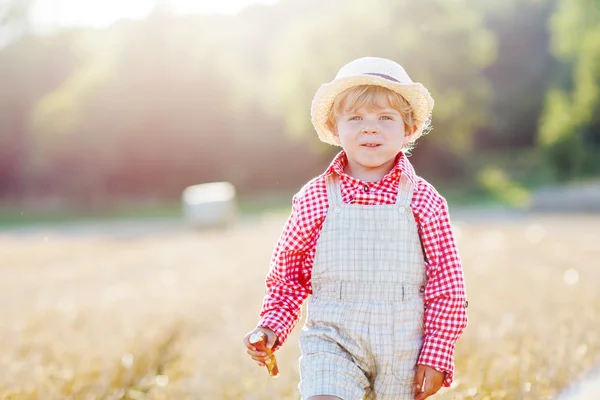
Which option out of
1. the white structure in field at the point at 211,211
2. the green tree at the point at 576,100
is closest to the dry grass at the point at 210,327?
the white structure in field at the point at 211,211

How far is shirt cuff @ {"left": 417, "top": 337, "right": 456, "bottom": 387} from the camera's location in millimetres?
2979

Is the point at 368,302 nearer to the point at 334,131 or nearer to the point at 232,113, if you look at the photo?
the point at 334,131

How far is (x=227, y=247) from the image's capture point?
52.3 ft

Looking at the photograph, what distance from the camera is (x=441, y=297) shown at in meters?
3.04

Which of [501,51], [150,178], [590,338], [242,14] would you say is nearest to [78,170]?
[150,178]

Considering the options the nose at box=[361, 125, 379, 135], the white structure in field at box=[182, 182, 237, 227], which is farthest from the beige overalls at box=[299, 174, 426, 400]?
the white structure in field at box=[182, 182, 237, 227]

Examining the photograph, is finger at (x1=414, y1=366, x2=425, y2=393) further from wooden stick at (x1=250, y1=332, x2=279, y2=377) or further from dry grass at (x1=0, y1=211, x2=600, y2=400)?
dry grass at (x1=0, y1=211, x2=600, y2=400)

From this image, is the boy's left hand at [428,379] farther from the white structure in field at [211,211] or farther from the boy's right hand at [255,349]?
the white structure in field at [211,211]

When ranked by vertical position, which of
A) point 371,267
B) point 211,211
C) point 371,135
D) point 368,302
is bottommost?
point 368,302

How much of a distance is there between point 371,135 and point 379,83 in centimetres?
19

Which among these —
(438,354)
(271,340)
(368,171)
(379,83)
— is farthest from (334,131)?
(438,354)

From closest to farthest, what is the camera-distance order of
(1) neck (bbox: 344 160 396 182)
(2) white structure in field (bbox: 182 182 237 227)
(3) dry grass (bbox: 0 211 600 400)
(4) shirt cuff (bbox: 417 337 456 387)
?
(4) shirt cuff (bbox: 417 337 456 387) → (1) neck (bbox: 344 160 396 182) → (3) dry grass (bbox: 0 211 600 400) → (2) white structure in field (bbox: 182 182 237 227)

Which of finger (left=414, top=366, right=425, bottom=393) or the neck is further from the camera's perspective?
the neck

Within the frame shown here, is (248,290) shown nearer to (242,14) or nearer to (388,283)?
(388,283)
